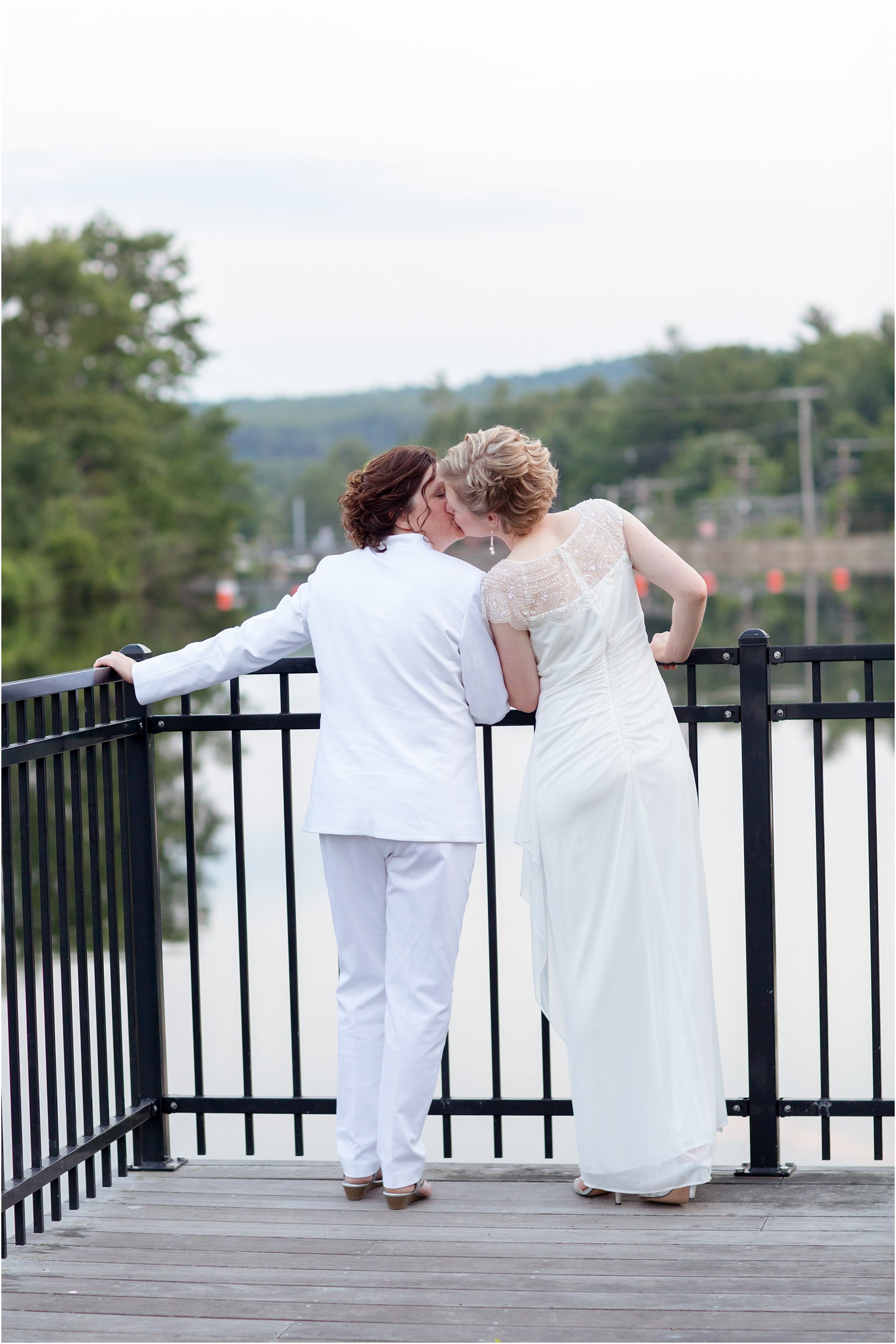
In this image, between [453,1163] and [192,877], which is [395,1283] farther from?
[192,877]

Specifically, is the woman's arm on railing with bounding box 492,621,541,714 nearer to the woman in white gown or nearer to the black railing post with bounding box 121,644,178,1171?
the woman in white gown

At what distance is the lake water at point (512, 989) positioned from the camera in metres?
4.79

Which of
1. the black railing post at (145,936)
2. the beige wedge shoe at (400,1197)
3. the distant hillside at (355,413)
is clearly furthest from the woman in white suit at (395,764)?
the distant hillside at (355,413)

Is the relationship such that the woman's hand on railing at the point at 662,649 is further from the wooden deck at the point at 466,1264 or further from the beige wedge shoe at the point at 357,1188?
the beige wedge shoe at the point at 357,1188

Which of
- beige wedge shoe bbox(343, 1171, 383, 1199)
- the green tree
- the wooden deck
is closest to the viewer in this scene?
the wooden deck

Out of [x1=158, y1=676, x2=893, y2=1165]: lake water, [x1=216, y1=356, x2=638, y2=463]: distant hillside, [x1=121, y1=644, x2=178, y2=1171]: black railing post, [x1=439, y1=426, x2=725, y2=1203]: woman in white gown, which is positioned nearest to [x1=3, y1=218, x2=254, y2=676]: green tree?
[x1=158, y1=676, x2=893, y2=1165]: lake water

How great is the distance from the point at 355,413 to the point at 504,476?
13298cm

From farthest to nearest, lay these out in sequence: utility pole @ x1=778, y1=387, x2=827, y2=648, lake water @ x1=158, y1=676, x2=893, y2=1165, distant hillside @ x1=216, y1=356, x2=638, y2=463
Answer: distant hillside @ x1=216, y1=356, x2=638, y2=463 → utility pole @ x1=778, y1=387, x2=827, y2=648 → lake water @ x1=158, y1=676, x2=893, y2=1165

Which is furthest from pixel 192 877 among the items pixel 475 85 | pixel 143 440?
pixel 475 85

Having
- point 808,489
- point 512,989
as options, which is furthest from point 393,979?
point 808,489

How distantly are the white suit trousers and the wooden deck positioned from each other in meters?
0.17

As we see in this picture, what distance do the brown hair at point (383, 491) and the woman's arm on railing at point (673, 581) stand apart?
0.41m

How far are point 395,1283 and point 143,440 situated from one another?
158 feet

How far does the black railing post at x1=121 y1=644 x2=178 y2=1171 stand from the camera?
297cm
